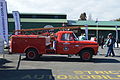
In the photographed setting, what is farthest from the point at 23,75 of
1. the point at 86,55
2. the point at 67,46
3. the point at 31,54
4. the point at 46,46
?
the point at 86,55

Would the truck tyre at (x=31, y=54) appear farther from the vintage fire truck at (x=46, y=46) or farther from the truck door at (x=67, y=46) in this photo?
the truck door at (x=67, y=46)

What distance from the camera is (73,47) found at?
14828 millimetres

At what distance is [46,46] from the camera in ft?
49.3

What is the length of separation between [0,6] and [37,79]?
12503mm

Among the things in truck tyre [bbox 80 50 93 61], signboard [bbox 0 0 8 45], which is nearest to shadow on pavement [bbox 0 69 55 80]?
truck tyre [bbox 80 50 93 61]

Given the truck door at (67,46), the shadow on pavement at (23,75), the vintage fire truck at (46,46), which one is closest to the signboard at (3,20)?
the vintage fire truck at (46,46)

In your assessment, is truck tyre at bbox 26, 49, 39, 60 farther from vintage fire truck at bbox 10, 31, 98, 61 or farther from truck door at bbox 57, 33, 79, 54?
truck door at bbox 57, 33, 79, 54

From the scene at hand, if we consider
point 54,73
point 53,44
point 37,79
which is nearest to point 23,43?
point 53,44

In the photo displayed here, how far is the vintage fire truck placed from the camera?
1471 cm

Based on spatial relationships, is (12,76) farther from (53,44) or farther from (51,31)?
(51,31)

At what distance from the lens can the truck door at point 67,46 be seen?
48.6ft

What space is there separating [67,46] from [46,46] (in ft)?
4.46

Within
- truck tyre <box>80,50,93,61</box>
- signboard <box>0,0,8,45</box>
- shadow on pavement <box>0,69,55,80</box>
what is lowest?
shadow on pavement <box>0,69,55,80</box>

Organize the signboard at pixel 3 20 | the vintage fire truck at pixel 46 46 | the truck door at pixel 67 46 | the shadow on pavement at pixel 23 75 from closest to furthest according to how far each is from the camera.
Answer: the shadow on pavement at pixel 23 75
the vintage fire truck at pixel 46 46
the truck door at pixel 67 46
the signboard at pixel 3 20
